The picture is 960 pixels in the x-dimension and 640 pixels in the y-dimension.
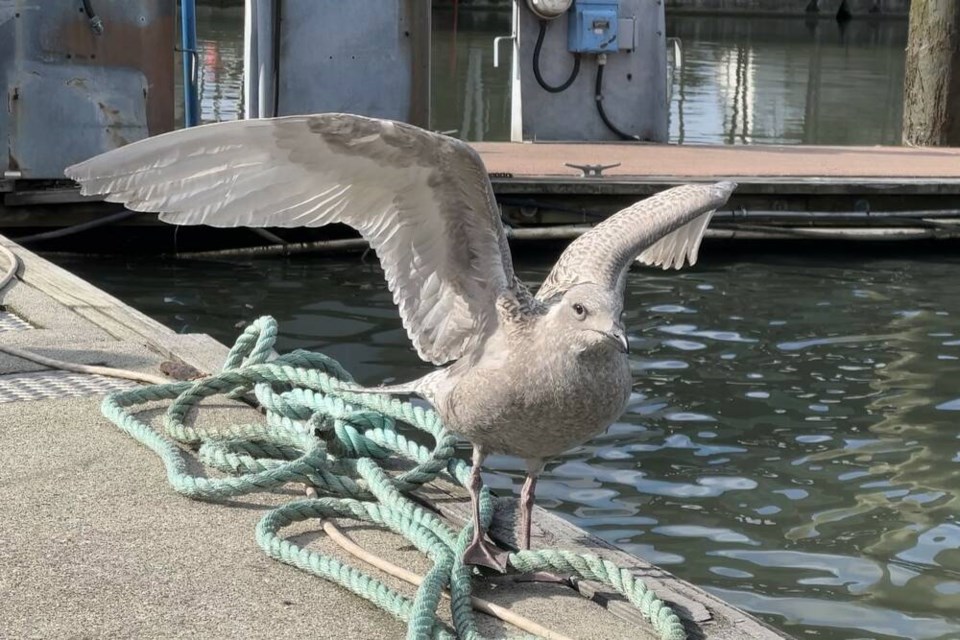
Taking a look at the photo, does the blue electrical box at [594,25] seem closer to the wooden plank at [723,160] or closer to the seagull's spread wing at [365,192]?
the wooden plank at [723,160]

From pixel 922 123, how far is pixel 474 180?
10.6 m

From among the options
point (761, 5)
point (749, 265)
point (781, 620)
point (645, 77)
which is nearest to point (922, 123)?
point (645, 77)

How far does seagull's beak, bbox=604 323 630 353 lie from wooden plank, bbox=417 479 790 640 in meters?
0.56

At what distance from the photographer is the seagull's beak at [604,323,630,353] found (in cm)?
338

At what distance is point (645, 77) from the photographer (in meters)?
13.5

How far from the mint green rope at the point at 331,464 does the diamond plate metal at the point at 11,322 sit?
1.16 metres

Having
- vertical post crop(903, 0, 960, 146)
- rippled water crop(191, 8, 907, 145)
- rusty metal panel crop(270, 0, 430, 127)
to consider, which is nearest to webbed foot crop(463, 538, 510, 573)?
rusty metal panel crop(270, 0, 430, 127)

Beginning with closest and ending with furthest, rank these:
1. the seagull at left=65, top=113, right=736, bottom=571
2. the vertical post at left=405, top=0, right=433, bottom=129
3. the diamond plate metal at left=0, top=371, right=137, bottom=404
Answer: the seagull at left=65, top=113, right=736, bottom=571 → the diamond plate metal at left=0, top=371, right=137, bottom=404 → the vertical post at left=405, top=0, right=433, bottom=129

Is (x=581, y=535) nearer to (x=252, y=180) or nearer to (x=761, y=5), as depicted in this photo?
(x=252, y=180)

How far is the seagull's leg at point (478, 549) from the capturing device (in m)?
3.43

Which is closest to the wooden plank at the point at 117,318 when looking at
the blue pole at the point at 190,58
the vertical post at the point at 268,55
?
the blue pole at the point at 190,58

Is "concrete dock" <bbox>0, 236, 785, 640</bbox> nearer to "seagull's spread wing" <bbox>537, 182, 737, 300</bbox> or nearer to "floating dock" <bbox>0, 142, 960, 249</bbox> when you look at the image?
"seagull's spread wing" <bbox>537, 182, 737, 300</bbox>

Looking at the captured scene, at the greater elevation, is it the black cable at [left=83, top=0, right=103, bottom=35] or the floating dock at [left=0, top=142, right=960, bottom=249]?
the black cable at [left=83, top=0, right=103, bottom=35]

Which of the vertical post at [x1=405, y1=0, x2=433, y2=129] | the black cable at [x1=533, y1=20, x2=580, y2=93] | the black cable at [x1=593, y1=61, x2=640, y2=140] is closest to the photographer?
the vertical post at [x1=405, y1=0, x2=433, y2=129]
